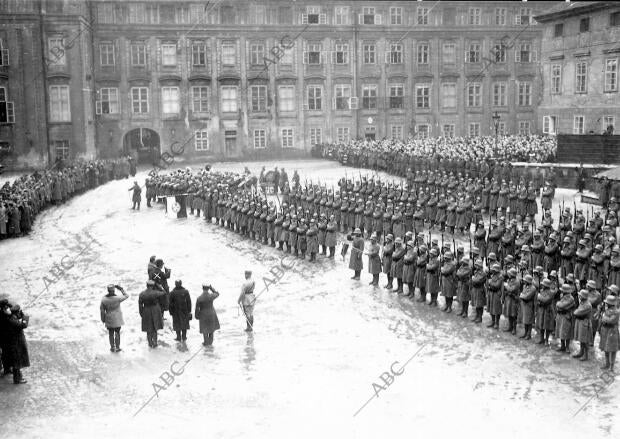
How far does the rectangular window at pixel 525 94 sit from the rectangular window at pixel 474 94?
3.21 m

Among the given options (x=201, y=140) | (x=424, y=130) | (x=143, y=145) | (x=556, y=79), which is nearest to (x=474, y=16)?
(x=424, y=130)

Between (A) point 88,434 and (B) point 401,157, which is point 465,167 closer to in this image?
(B) point 401,157

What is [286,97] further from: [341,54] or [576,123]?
[576,123]

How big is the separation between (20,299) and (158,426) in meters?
8.91

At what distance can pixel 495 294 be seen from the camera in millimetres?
14867

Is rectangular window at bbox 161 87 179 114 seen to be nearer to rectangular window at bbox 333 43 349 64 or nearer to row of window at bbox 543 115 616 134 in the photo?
rectangular window at bbox 333 43 349 64

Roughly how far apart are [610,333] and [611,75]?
27610 mm

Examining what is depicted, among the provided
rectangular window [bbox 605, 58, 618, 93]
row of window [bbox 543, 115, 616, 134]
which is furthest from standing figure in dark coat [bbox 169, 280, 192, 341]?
rectangular window [bbox 605, 58, 618, 93]

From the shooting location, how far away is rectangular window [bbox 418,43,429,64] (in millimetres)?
51531

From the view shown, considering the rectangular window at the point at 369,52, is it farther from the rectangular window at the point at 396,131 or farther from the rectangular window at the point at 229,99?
the rectangular window at the point at 229,99

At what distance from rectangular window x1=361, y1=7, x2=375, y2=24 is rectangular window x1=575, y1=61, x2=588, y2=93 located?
16544 mm

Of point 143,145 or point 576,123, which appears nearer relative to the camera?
point 576,123

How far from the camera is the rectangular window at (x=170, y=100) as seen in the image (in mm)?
47625

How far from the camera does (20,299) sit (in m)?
18.1
